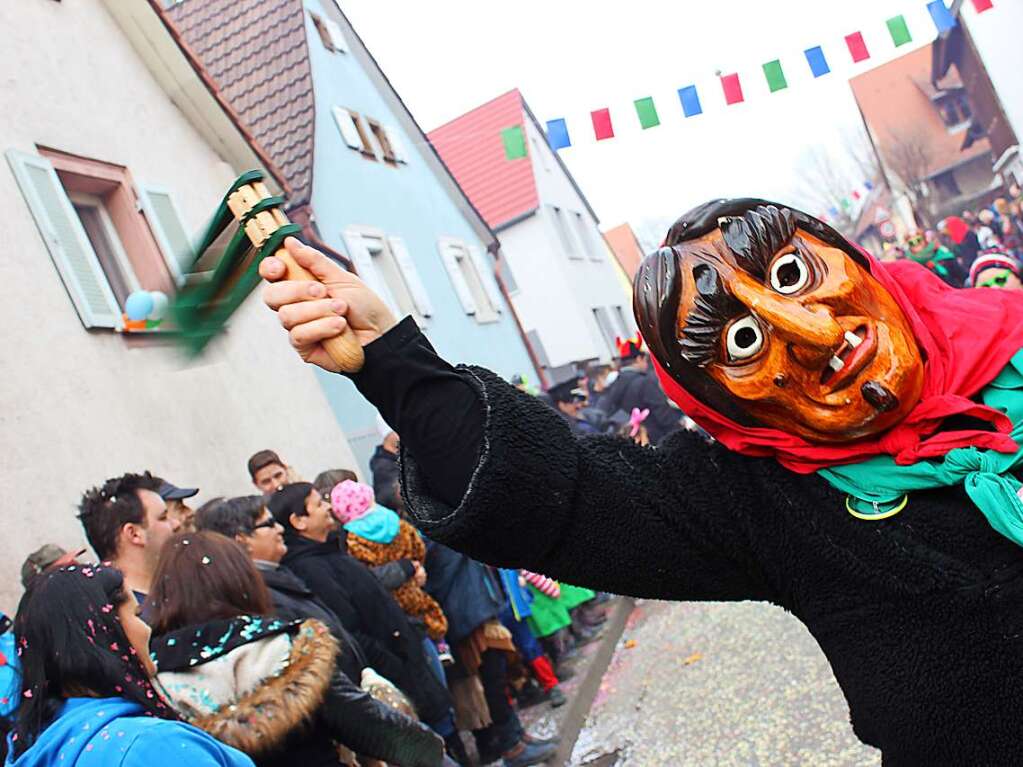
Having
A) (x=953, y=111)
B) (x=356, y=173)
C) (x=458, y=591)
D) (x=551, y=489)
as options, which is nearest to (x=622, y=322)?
(x=356, y=173)

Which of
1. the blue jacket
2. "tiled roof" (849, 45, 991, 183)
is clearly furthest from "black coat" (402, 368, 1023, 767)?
"tiled roof" (849, 45, 991, 183)

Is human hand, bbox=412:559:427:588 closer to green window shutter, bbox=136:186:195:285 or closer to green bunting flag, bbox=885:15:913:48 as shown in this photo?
green window shutter, bbox=136:186:195:285

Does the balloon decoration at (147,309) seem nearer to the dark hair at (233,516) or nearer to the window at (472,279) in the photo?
the dark hair at (233,516)

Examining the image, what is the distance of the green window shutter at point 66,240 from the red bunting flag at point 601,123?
3.64 metres

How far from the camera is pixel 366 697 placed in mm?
3746

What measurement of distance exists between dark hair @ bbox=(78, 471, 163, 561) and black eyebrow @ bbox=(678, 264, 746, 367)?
3034 mm

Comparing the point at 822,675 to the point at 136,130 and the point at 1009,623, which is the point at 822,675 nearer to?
the point at 1009,623

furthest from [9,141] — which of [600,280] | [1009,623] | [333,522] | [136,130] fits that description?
[600,280]

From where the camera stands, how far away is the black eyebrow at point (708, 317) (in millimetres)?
1925

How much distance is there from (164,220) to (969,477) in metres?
7.95

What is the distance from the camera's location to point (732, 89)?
27.7 ft

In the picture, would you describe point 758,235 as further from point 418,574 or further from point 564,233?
point 564,233

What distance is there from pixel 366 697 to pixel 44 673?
125 cm

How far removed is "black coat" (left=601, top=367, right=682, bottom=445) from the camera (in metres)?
11.4
